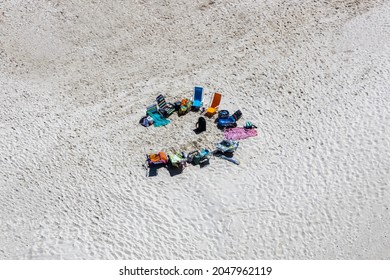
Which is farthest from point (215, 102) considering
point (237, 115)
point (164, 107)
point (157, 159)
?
point (157, 159)

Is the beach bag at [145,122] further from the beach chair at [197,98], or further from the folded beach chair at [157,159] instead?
the beach chair at [197,98]

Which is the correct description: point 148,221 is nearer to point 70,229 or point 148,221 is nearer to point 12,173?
point 70,229

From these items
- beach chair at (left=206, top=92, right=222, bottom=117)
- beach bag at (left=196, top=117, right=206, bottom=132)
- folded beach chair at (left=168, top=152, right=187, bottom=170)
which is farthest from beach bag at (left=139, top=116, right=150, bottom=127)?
beach chair at (left=206, top=92, right=222, bottom=117)

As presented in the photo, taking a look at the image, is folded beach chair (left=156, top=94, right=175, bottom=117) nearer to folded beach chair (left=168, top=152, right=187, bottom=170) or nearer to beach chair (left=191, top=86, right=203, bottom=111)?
beach chair (left=191, top=86, right=203, bottom=111)

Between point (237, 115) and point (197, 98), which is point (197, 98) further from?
point (237, 115)
